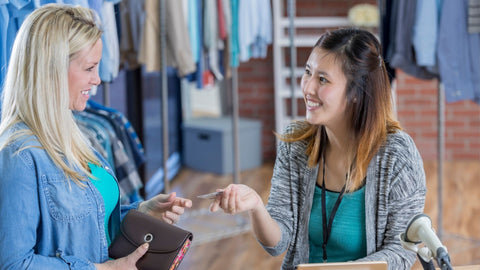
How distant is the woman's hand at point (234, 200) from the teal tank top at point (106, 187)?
0.25 m

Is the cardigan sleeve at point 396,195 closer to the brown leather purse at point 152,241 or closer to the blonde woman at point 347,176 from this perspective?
the blonde woman at point 347,176

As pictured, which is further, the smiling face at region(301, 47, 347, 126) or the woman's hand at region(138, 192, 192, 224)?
the smiling face at region(301, 47, 347, 126)

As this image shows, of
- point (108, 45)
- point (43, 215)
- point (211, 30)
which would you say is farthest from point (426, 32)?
point (43, 215)

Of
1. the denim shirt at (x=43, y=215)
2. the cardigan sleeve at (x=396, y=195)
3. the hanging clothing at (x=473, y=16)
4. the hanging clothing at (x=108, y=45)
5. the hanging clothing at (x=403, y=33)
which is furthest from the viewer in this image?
the hanging clothing at (x=403, y=33)

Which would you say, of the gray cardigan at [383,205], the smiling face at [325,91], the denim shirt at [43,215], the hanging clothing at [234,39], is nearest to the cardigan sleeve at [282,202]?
the gray cardigan at [383,205]

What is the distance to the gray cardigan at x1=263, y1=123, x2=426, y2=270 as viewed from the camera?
1.85 meters

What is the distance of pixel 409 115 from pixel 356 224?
14.0ft

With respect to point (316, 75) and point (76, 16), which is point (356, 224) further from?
point (76, 16)

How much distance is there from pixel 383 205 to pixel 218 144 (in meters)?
3.68

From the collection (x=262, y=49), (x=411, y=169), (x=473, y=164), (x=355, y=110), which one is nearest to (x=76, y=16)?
(x=355, y=110)

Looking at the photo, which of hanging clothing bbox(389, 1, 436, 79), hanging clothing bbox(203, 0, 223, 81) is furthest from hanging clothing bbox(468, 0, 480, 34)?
hanging clothing bbox(203, 0, 223, 81)

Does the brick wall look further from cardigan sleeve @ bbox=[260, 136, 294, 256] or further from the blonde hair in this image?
the blonde hair

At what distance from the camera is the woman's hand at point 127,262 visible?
152 cm

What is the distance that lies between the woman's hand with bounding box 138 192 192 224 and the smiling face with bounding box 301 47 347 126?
455 millimetres
